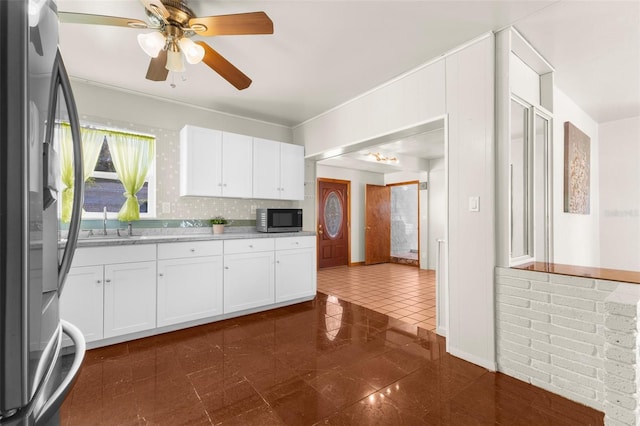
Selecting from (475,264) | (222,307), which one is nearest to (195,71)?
(222,307)

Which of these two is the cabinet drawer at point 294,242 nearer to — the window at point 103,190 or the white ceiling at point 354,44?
the window at point 103,190

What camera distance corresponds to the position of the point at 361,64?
2779 millimetres

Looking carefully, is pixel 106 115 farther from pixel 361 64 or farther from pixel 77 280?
pixel 361 64

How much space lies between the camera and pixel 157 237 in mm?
3156

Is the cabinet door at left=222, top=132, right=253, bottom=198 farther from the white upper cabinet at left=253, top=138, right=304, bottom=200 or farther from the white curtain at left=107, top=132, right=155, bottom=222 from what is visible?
the white curtain at left=107, top=132, right=155, bottom=222

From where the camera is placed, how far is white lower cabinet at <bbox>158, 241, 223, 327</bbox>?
2.94 m

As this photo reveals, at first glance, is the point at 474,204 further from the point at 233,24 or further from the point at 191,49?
the point at 191,49

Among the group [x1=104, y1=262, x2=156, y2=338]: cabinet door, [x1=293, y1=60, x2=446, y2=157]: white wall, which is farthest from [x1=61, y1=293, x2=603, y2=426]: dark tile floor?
[x1=293, y1=60, x2=446, y2=157]: white wall

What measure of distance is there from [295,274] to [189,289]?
130 cm

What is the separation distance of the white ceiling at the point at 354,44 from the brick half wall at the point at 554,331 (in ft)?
5.96

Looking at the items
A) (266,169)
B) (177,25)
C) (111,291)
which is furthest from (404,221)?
(177,25)

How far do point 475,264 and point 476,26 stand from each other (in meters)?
1.78

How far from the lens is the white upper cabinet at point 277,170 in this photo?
12.9ft

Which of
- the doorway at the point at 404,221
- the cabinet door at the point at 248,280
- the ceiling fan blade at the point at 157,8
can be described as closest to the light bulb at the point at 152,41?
the ceiling fan blade at the point at 157,8
